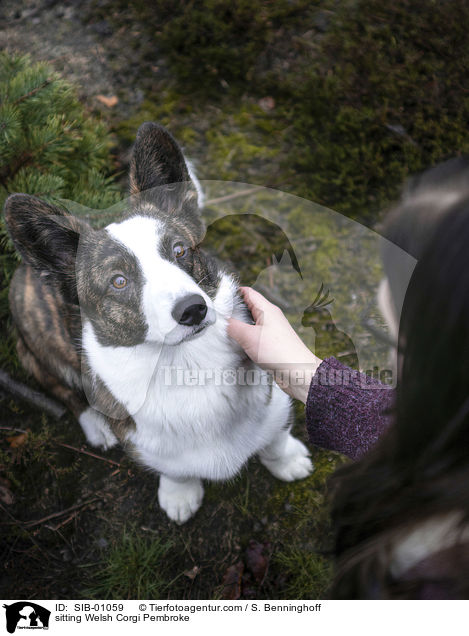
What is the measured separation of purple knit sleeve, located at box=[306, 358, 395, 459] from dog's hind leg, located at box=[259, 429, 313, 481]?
769 mm

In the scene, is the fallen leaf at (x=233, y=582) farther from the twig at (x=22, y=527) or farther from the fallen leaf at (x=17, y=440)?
the fallen leaf at (x=17, y=440)

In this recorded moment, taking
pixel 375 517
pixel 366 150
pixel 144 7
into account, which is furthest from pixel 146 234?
pixel 144 7

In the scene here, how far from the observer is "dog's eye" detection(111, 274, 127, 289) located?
190 cm

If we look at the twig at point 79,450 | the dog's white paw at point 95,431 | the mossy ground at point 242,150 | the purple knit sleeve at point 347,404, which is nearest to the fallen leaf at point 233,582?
the mossy ground at point 242,150

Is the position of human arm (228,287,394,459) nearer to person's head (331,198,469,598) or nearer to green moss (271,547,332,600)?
person's head (331,198,469,598)

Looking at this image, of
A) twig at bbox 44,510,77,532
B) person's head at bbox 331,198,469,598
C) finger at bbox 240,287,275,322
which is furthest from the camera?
twig at bbox 44,510,77,532

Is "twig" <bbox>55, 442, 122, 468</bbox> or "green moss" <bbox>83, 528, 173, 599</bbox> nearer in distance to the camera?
"green moss" <bbox>83, 528, 173, 599</bbox>

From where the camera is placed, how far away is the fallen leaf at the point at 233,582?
104 inches

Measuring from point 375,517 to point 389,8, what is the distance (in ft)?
12.4

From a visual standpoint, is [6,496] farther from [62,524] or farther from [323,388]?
[323,388]

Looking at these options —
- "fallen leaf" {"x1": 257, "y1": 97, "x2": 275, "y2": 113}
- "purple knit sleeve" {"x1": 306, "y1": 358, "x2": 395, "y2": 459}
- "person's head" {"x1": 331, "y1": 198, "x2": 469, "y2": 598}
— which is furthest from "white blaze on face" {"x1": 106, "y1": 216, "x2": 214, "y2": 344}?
"fallen leaf" {"x1": 257, "y1": 97, "x2": 275, "y2": 113}

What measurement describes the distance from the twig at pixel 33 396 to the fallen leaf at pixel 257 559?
148cm

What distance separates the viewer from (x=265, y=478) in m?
2.96

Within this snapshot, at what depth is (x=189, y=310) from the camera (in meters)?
1.73
